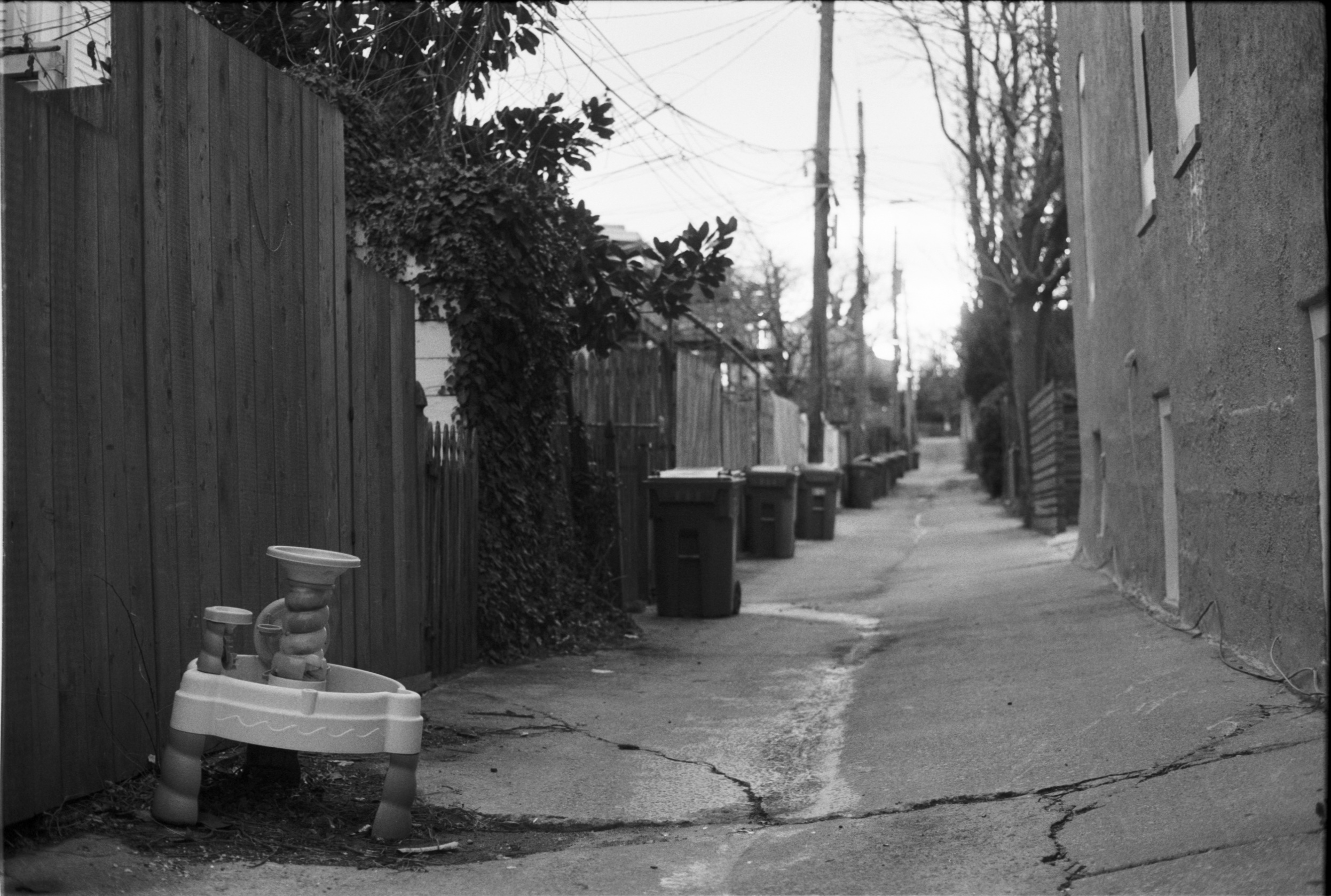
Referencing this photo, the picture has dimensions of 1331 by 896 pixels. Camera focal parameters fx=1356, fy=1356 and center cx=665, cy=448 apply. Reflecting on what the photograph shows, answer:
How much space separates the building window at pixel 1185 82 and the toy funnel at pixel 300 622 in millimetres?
5068

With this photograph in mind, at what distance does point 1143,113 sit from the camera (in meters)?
9.52

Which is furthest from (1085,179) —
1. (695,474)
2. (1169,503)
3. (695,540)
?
(695,540)

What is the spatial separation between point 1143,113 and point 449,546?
5.67 meters

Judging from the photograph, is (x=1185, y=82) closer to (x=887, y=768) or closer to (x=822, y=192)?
(x=887, y=768)

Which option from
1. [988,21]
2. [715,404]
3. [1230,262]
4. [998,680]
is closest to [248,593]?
[998,680]

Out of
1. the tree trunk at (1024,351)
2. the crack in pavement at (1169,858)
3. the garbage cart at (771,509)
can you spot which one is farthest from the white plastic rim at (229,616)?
the tree trunk at (1024,351)

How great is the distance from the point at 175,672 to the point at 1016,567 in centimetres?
1093

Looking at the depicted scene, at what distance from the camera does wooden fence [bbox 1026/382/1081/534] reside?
19250 mm

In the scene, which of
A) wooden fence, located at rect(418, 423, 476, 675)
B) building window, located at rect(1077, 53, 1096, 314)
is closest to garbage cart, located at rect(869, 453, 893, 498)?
building window, located at rect(1077, 53, 1096, 314)

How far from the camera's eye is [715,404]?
18531 millimetres

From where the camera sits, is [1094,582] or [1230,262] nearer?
[1230,262]

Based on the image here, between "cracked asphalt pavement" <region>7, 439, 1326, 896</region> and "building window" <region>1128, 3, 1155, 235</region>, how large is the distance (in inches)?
111

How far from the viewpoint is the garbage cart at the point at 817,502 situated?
2186cm

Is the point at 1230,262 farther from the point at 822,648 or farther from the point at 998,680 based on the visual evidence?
the point at 822,648
